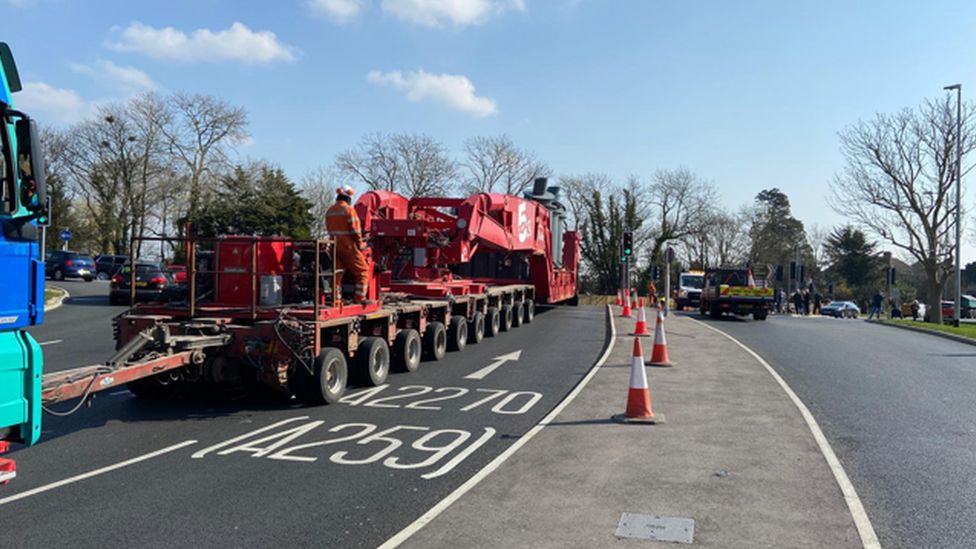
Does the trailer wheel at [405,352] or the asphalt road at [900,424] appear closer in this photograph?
the asphalt road at [900,424]

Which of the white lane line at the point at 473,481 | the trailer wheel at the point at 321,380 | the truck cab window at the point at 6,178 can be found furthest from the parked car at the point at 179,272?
the truck cab window at the point at 6,178

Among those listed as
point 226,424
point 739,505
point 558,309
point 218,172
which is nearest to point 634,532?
point 739,505

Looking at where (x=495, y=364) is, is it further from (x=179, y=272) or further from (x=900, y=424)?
(x=179, y=272)

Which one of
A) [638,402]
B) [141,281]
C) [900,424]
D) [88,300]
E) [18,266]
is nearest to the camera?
[18,266]

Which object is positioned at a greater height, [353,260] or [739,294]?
[353,260]

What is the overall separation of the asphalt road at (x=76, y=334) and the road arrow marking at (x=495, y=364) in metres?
6.51

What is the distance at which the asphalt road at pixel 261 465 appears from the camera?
5031 mm

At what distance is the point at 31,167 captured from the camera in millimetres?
4852

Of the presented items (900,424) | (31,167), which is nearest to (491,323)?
(900,424)

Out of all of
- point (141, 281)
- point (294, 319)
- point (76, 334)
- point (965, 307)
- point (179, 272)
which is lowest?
point (76, 334)

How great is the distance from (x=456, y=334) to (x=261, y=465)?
862 cm

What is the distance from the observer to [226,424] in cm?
818

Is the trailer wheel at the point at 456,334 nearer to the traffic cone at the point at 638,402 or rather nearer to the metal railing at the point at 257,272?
the metal railing at the point at 257,272

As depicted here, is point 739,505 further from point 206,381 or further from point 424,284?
point 424,284
